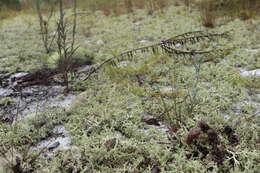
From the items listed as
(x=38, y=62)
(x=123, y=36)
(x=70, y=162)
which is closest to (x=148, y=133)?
(x=70, y=162)

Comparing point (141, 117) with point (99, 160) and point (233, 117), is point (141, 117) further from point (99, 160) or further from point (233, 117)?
point (233, 117)

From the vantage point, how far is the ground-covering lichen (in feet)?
4.19

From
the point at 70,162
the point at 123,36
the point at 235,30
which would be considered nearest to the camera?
the point at 70,162

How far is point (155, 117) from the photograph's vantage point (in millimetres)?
1721

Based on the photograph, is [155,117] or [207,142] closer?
[207,142]

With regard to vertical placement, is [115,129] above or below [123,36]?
below

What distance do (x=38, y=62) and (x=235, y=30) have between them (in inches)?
130

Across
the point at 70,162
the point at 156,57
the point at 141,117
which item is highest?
the point at 156,57

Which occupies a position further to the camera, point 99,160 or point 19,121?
point 19,121

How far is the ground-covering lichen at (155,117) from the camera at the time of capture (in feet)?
4.19

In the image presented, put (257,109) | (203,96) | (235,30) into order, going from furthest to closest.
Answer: (235,30), (203,96), (257,109)

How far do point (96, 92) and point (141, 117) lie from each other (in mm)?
635

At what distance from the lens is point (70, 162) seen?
1.30 metres

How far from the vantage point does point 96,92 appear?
7.06ft
